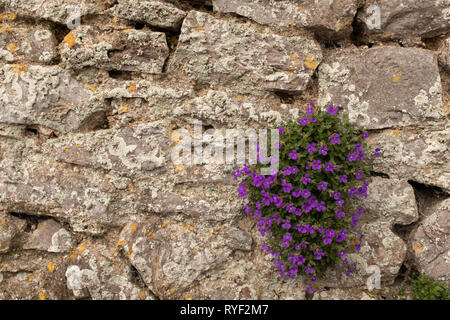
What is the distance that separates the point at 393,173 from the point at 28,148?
3.29 meters

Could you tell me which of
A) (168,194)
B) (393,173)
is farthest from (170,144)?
(393,173)

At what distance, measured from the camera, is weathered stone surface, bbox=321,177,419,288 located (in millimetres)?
3201

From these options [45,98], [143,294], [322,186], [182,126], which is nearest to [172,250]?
[143,294]

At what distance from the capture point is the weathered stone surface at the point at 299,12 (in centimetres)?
327

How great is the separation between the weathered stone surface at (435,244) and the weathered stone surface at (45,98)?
3031 mm

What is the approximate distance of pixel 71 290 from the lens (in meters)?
3.28

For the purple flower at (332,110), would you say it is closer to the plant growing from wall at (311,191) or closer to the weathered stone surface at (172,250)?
the plant growing from wall at (311,191)

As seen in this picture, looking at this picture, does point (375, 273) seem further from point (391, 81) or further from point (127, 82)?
point (127, 82)

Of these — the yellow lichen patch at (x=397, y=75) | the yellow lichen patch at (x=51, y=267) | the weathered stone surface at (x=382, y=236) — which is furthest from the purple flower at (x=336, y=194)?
the yellow lichen patch at (x=51, y=267)

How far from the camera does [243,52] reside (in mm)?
3307

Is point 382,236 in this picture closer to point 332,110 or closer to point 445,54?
point 332,110

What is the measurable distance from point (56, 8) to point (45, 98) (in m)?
0.82

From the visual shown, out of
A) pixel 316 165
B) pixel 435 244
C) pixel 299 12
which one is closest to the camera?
pixel 316 165

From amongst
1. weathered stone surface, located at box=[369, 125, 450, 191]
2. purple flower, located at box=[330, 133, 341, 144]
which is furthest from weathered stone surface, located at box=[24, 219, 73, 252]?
weathered stone surface, located at box=[369, 125, 450, 191]
